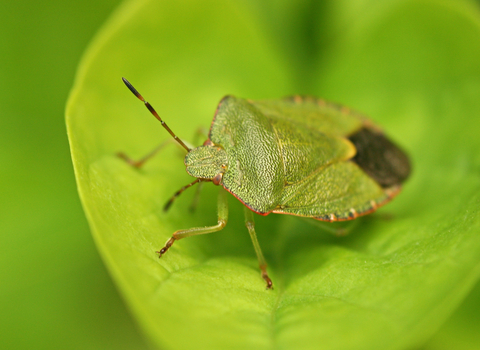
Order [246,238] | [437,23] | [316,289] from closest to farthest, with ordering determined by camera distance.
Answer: [316,289]
[246,238]
[437,23]

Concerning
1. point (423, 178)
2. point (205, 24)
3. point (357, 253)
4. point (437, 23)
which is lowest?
point (423, 178)

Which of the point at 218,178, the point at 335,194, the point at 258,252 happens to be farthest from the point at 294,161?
the point at 258,252

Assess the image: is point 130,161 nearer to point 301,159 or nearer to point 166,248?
point 166,248

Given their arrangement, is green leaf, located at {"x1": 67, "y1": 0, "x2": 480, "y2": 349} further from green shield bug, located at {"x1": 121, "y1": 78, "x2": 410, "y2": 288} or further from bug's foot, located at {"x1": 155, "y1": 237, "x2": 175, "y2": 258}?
green shield bug, located at {"x1": 121, "y1": 78, "x2": 410, "y2": 288}

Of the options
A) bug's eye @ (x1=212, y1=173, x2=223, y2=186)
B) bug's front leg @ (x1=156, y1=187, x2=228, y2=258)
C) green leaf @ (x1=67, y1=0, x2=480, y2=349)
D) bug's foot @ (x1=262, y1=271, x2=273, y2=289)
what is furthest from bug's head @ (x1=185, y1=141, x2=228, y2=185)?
bug's foot @ (x1=262, y1=271, x2=273, y2=289)

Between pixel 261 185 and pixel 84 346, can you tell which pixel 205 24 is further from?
pixel 84 346

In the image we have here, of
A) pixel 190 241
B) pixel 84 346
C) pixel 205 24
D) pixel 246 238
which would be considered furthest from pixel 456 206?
pixel 84 346

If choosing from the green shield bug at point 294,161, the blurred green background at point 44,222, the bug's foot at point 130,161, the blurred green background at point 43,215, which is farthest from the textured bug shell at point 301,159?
the blurred green background at point 43,215
